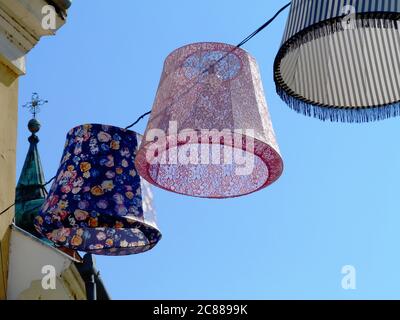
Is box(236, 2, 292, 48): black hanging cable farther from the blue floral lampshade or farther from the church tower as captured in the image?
the church tower

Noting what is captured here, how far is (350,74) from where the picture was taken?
4.23 m

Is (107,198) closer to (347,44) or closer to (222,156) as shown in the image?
(222,156)

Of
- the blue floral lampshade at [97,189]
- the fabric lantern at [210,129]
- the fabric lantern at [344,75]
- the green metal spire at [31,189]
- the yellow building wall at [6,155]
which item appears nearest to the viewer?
the fabric lantern at [344,75]

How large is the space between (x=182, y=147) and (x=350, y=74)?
965mm

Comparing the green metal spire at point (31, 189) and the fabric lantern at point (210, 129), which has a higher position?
the green metal spire at point (31, 189)

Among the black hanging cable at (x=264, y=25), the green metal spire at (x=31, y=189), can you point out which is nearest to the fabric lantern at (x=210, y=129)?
the black hanging cable at (x=264, y=25)

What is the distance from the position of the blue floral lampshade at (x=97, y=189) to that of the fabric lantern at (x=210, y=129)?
509 mm

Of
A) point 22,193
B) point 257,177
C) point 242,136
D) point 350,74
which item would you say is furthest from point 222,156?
point 22,193

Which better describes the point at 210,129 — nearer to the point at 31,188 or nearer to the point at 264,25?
the point at 264,25

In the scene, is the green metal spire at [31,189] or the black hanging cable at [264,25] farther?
the green metal spire at [31,189]

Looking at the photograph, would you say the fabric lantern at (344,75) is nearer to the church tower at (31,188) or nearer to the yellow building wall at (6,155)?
the yellow building wall at (6,155)

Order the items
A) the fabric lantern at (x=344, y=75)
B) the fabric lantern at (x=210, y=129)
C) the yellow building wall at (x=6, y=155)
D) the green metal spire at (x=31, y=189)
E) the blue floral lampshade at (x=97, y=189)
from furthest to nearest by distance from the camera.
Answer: the green metal spire at (x=31, y=189) → the yellow building wall at (x=6, y=155) → the blue floral lampshade at (x=97, y=189) → the fabric lantern at (x=210, y=129) → the fabric lantern at (x=344, y=75)

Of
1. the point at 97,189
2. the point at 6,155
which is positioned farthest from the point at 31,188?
the point at 97,189

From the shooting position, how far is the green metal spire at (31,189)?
1380 centimetres
